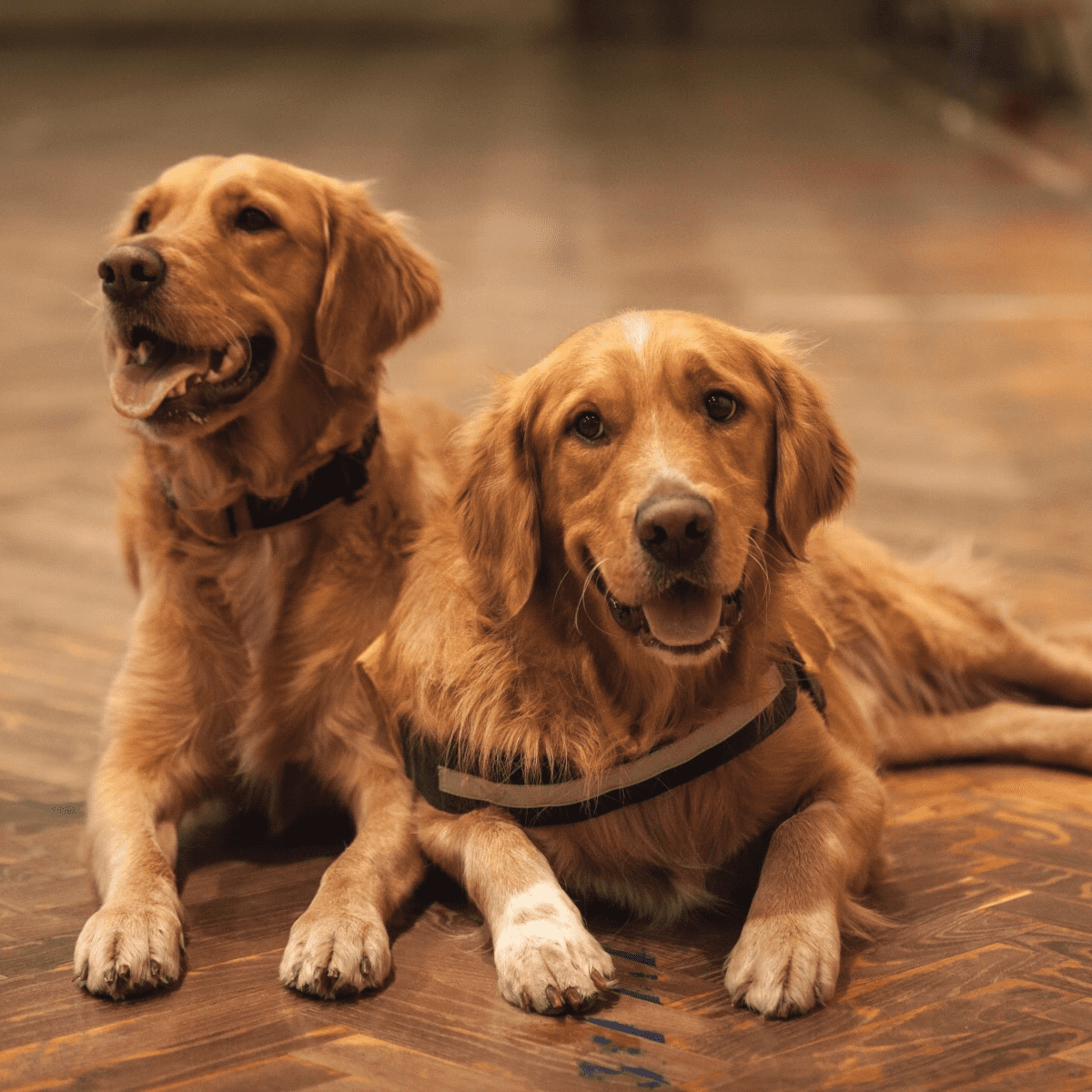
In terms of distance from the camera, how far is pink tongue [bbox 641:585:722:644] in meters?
2.34

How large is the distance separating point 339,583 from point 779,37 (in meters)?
26.5

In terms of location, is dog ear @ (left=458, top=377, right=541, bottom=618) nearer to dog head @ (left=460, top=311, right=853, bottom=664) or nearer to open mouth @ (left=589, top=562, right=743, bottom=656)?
dog head @ (left=460, top=311, right=853, bottom=664)

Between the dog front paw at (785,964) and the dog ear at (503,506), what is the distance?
0.66 m

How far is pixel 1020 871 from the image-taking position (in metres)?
2.75

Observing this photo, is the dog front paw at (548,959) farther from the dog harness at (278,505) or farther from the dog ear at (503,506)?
the dog harness at (278,505)

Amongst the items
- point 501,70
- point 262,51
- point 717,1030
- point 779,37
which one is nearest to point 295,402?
point 717,1030

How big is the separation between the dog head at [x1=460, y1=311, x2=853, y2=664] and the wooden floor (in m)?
0.60

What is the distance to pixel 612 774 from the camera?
8.21 feet

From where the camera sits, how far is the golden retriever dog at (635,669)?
2312mm

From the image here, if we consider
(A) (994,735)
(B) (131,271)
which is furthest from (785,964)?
(B) (131,271)

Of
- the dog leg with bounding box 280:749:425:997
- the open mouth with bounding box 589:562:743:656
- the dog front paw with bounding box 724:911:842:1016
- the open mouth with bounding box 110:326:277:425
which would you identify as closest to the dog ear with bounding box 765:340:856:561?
the open mouth with bounding box 589:562:743:656

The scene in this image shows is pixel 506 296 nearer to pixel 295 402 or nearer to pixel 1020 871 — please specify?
pixel 295 402

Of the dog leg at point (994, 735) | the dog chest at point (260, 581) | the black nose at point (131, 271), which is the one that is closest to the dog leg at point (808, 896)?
the dog leg at point (994, 735)

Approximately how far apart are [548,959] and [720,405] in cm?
92
